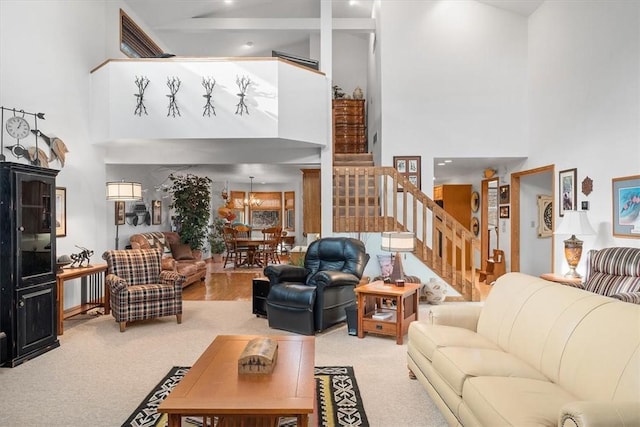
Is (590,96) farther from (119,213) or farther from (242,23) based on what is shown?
(119,213)

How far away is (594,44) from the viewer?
208 inches

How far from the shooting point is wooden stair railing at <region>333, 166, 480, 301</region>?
6.29 meters

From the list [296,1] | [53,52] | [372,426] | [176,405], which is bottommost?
[372,426]

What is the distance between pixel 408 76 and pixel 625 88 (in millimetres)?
3380

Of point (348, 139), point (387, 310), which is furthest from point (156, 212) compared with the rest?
point (387, 310)

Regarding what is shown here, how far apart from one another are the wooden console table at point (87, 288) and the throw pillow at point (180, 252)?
193 centimetres

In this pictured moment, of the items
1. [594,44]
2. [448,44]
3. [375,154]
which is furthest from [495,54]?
[375,154]

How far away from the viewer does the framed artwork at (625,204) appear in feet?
14.8

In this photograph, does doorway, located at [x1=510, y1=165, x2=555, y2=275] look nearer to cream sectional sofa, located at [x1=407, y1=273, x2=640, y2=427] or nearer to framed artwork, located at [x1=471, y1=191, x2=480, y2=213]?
framed artwork, located at [x1=471, y1=191, x2=480, y2=213]

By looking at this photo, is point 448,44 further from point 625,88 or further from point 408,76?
point 625,88

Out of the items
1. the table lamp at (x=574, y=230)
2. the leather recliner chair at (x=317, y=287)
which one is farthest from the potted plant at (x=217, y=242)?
the table lamp at (x=574, y=230)

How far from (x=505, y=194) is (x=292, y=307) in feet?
17.8

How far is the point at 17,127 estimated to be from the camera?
4461 mm

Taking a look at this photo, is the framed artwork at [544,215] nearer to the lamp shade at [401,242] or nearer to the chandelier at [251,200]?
the lamp shade at [401,242]
